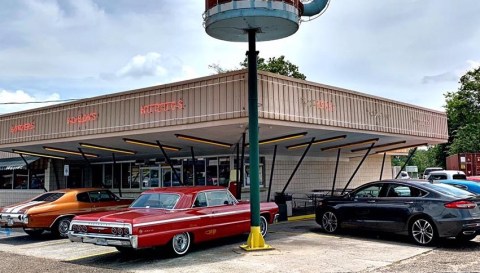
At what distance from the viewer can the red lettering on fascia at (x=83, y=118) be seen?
15.7 meters

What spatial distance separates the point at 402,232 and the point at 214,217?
14.3 ft

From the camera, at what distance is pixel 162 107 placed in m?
13.7

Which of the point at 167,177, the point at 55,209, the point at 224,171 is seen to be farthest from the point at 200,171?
the point at 55,209

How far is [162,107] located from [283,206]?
5796mm

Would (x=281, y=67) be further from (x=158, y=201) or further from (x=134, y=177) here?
(x=158, y=201)

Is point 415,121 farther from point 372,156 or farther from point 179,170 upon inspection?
point 179,170

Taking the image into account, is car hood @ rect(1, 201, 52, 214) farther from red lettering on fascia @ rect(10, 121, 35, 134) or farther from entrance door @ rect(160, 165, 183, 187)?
entrance door @ rect(160, 165, 183, 187)

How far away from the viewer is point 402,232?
11.1 m

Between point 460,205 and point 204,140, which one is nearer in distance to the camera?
point 460,205

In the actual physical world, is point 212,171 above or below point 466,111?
below

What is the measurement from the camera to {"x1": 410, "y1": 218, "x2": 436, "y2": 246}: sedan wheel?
418 inches

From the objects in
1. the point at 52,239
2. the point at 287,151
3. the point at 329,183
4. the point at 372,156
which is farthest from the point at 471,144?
the point at 52,239

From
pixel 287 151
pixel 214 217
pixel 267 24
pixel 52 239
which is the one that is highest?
pixel 267 24

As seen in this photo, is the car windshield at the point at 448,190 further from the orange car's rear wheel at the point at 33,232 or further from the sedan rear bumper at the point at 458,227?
the orange car's rear wheel at the point at 33,232
